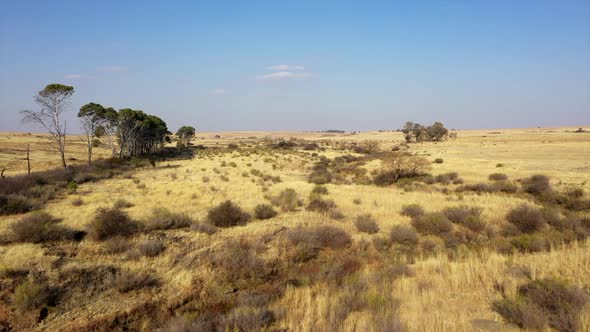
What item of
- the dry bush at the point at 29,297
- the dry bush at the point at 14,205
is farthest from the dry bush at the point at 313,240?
the dry bush at the point at 14,205

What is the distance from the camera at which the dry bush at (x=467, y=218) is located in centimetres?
1109

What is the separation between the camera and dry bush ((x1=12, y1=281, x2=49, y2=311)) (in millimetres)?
5781

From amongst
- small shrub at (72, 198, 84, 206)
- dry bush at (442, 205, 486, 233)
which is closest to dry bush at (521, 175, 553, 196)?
dry bush at (442, 205, 486, 233)

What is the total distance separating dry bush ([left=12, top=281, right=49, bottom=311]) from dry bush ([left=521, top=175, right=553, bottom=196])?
21542mm

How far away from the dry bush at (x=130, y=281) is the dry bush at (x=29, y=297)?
122cm

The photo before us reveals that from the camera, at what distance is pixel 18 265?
721 cm

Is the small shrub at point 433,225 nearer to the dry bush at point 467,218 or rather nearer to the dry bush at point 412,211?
the dry bush at point 467,218

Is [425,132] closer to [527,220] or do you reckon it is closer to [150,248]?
[527,220]

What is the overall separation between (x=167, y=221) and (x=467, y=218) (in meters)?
11.0

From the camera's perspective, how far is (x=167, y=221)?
36.1 ft

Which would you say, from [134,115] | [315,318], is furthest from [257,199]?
[134,115]

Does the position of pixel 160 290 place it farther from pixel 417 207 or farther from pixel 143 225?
pixel 417 207

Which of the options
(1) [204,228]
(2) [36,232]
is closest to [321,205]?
(1) [204,228]

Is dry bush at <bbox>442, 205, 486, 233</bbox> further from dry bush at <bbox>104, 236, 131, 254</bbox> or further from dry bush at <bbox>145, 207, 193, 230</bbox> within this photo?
dry bush at <bbox>104, 236, 131, 254</bbox>
